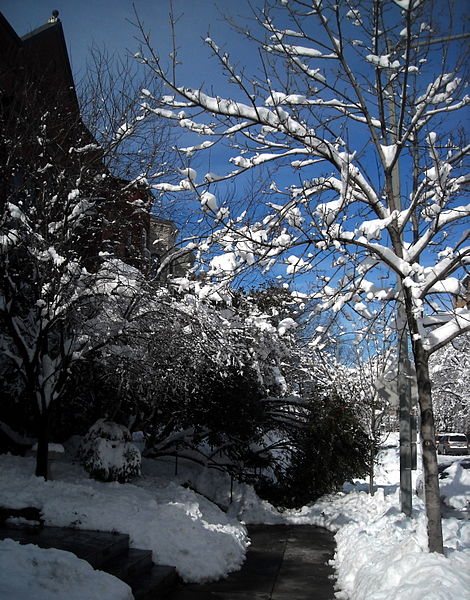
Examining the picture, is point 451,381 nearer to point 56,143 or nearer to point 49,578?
point 56,143

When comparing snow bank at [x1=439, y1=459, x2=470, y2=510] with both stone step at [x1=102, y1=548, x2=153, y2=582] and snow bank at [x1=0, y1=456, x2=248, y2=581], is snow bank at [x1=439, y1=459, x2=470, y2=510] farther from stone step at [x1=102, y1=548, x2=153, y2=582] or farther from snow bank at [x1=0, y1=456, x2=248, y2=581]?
stone step at [x1=102, y1=548, x2=153, y2=582]

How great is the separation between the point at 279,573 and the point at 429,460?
3.95 metres

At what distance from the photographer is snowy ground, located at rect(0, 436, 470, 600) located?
5.27 m

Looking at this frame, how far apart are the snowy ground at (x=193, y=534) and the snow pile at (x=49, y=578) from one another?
11 millimetres

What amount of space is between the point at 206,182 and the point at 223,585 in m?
5.49

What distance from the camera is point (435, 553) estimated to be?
19.6ft

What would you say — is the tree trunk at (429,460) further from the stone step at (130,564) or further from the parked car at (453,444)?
the parked car at (453,444)

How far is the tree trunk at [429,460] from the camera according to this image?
610cm

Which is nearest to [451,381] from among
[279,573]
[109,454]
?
[109,454]

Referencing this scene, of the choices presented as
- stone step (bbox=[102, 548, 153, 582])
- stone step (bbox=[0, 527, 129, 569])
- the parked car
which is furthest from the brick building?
the parked car

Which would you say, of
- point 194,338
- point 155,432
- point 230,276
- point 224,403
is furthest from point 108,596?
point 155,432

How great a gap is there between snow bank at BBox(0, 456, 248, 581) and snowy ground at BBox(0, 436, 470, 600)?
0.05 feet

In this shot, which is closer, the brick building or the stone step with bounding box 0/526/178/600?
the stone step with bounding box 0/526/178/600

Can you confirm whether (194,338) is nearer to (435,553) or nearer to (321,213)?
(321,213)
